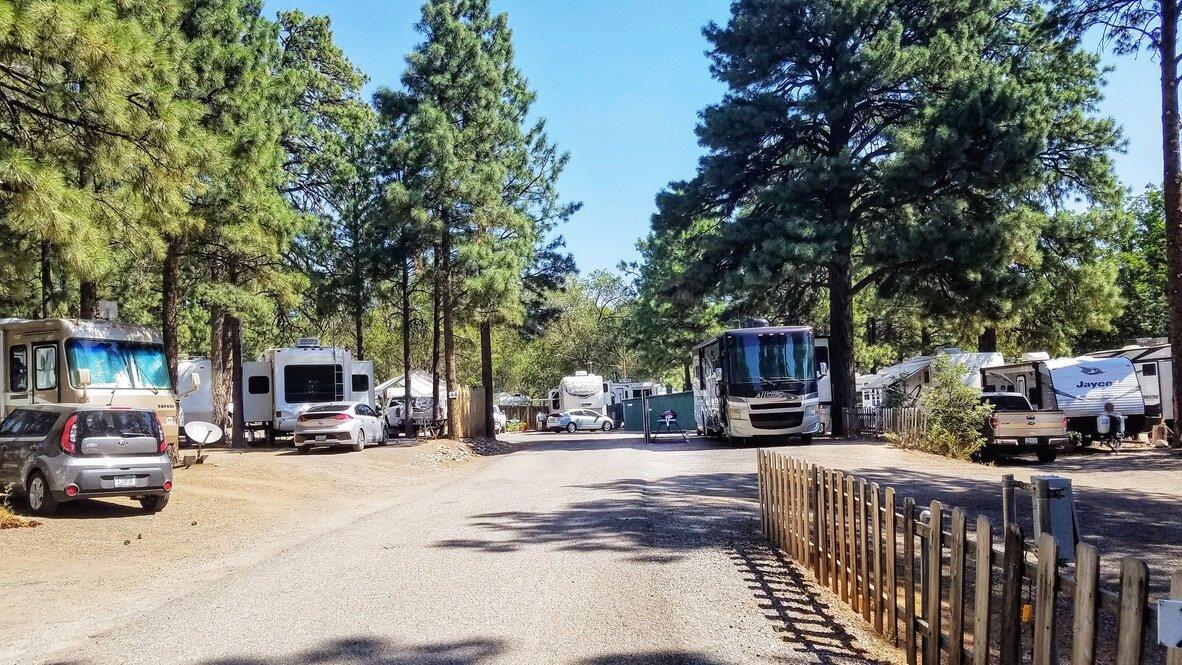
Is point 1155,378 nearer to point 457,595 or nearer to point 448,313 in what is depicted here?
point 448,313

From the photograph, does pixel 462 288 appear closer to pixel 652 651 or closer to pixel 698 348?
pixel 698 348

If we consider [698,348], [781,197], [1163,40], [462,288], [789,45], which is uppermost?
[789,45]

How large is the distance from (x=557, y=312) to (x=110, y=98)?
24.8 meters

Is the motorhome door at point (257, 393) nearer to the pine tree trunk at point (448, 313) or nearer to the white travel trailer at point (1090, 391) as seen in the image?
the pine tree trunk at point (448, 313)

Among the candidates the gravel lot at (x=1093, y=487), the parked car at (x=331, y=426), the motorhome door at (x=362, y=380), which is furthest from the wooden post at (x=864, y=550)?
the motorhome door at (x=362, y=380)

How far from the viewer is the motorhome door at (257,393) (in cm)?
3116

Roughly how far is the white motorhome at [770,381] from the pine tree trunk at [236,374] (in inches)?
548

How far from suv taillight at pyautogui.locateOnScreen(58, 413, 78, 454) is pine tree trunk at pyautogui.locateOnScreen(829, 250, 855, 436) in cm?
2277

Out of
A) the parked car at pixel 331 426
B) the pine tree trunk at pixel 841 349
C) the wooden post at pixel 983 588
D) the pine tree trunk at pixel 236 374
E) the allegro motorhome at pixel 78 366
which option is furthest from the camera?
the pine tree trunk at pixel 841 349

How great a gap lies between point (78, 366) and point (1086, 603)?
701 inches

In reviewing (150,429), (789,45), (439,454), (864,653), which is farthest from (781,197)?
(864,653)

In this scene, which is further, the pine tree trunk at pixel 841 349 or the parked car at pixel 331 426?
the pine tree trunk at pixel 841 349

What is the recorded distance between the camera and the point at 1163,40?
20.3m

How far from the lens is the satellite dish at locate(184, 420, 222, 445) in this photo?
16.9 m
